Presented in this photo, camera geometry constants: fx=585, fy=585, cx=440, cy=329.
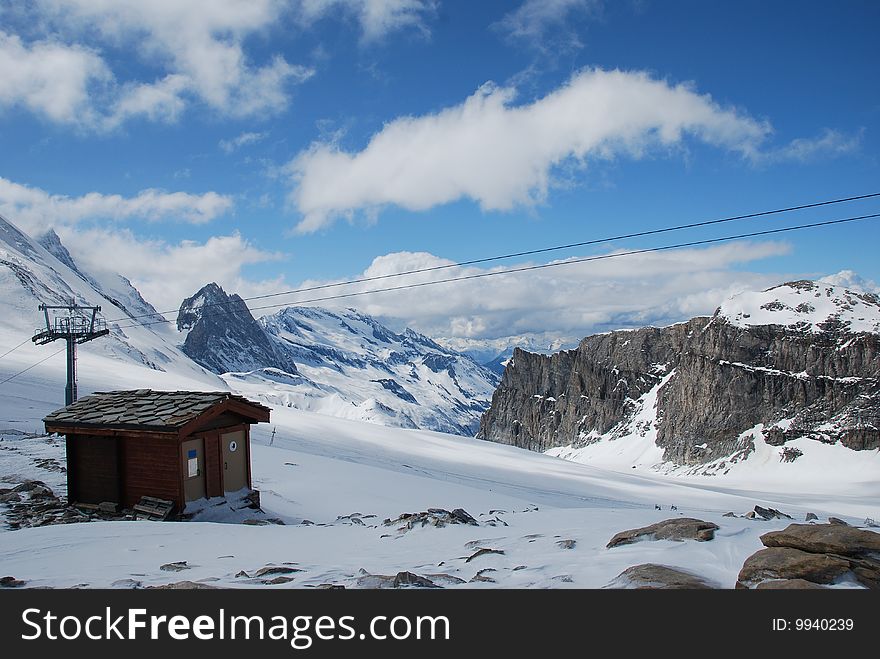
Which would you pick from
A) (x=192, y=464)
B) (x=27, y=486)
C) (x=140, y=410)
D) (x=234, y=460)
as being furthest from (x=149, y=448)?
(x=27, y=486)

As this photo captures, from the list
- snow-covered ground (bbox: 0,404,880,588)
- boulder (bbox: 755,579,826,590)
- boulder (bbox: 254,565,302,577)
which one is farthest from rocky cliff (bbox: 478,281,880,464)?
boulder (bbox: 254,565,302,577)

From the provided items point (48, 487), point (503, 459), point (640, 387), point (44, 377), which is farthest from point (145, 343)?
point (640, 387)

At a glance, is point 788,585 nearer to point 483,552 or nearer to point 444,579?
point 444,579

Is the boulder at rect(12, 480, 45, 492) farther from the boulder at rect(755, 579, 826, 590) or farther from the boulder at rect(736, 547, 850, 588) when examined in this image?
the boulder at rect(755, 579, 826, 590)

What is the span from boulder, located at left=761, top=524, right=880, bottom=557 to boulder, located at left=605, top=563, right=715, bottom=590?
163 centimetres

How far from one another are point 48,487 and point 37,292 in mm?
91611

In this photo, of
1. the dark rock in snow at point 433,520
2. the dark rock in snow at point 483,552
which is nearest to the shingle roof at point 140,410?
the dark rock in snow at point 433,520

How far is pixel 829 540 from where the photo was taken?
7.56 meters

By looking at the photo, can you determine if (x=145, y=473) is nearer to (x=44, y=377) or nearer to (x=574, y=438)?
(x=44, y=377)

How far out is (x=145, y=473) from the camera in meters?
16.2

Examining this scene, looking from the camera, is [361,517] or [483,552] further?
[361,517]

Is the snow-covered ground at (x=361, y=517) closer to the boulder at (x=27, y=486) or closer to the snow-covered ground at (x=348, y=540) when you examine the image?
the snow-covered ground at (x=348, y=540)

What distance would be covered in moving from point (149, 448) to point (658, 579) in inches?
551

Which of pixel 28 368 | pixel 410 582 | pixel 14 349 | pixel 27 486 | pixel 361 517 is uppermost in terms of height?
pixel 14 349
